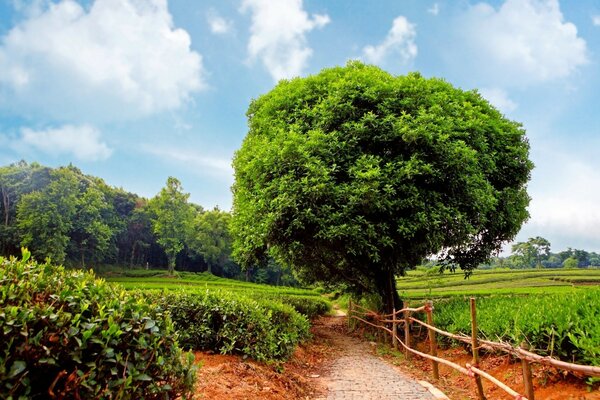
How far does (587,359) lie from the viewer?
5.34 meters

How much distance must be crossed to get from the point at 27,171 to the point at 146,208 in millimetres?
18504

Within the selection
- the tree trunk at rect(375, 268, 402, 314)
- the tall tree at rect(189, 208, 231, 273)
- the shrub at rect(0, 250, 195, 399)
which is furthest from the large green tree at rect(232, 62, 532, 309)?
the tall tree at rect(189, 208, 231, 273)

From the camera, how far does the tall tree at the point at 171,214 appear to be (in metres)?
55.2

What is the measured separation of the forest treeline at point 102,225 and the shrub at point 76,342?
116 ft

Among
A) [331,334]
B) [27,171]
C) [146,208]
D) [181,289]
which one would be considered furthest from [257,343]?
[146,208]

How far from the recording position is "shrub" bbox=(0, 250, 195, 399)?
8.43 ft

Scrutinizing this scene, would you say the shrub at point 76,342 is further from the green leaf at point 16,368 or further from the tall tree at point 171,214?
the tall tree at point 171,214

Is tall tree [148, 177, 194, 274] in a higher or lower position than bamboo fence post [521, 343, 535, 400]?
higher

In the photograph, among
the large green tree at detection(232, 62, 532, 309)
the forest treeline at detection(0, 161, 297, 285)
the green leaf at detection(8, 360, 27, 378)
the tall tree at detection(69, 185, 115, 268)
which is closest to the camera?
the green leaf at detection(8, 360, 27, 378)

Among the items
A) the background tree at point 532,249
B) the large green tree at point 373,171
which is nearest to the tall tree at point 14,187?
the large green tree at point 373,171

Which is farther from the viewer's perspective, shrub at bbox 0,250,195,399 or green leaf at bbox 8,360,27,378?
shrub at bbox 0,250,195,399

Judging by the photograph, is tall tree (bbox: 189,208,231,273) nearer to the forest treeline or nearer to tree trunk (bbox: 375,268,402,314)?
the forest treeline

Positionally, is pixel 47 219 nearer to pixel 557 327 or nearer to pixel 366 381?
pixel 366 381

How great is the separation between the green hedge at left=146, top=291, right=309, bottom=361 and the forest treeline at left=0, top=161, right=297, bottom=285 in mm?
31490
